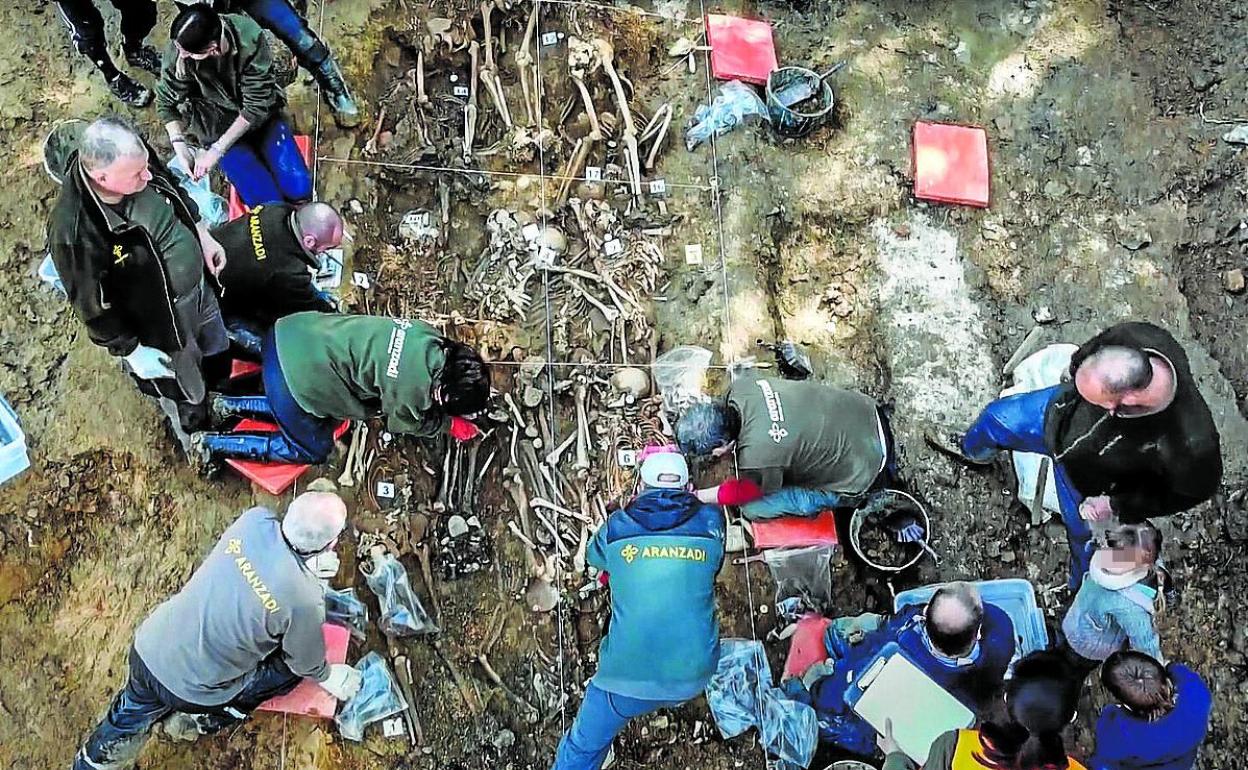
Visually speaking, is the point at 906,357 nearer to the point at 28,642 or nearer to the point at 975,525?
the point at 975,525

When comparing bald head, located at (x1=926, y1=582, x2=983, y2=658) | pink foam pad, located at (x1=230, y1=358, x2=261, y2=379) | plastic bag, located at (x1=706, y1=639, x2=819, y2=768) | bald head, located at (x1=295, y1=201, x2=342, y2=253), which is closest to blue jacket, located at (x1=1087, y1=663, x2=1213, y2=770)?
bald head, located at (x1=926, y1=582, x2=983, y2=658)

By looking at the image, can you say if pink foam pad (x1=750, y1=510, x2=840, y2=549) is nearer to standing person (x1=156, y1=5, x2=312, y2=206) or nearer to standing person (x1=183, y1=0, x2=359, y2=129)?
standing person (x1=156, y1=5, x2=312, y2=206)

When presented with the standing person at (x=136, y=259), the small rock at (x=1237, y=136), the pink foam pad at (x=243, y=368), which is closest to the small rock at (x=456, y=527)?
the pink foam pad at (x=243, y=368)

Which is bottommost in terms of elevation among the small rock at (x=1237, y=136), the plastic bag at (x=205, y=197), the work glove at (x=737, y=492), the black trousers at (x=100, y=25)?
the work glove at (x=737, y=492)

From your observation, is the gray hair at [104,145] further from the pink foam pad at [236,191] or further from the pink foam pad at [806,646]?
the pink foam pad at [806,646]

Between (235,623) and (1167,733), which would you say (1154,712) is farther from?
(235,623)

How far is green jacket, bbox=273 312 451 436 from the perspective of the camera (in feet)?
15.9

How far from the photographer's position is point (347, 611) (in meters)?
5.29

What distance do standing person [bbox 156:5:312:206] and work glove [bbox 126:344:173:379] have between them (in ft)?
3.97

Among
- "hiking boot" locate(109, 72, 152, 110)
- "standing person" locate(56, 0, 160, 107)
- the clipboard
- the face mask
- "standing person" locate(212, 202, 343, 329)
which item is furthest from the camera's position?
"hiking boot" locate(109, 72, 152, 110)

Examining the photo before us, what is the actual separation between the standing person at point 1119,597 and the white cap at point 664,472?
Answer: 88.7 inches

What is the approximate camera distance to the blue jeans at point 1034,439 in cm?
516

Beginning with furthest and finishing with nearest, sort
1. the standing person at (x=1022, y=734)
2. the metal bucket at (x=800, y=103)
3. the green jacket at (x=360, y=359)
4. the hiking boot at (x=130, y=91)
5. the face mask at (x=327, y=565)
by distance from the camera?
the metal bucket at (x=800, y=103)
the hiking boot at (x=130, y=91)
the face mask at (x=327, y=565)
the green jacket at (x=360, y=359)
the standing person at (x=1022, y=734)

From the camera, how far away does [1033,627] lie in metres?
5.52
